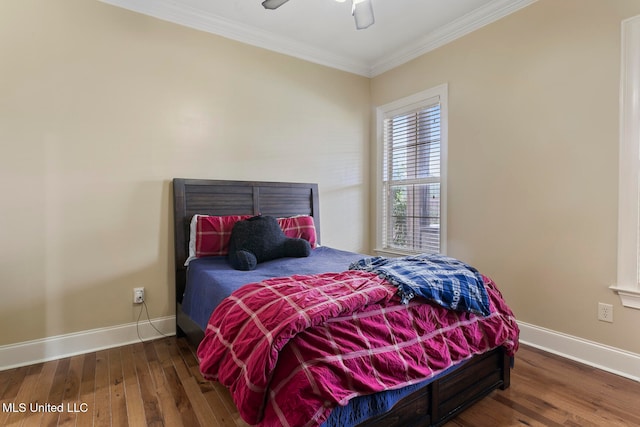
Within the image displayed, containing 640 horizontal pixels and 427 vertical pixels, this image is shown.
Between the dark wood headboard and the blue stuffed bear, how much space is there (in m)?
0.37

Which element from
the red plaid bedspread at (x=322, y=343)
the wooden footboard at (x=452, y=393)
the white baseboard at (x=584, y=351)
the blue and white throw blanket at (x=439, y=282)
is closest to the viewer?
the red plaid bedspread at (x=322, y=343)

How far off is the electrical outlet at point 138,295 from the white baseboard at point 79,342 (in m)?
0.17

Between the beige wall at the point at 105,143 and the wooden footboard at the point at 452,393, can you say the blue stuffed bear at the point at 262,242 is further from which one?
the wooden footboard at the point at 452,393

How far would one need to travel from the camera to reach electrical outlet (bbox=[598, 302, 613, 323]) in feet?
6.91

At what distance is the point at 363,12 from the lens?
6.37 ft

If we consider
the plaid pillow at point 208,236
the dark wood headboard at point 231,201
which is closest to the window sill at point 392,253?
the dark wood headboard at point 231,201

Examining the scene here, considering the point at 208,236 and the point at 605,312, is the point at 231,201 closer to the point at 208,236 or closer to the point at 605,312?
the point at 208,236

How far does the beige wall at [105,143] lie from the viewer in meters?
2.21

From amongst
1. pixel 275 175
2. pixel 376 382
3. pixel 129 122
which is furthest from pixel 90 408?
pixel 275 175

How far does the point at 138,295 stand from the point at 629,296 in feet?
11.2

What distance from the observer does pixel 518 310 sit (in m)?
2.57

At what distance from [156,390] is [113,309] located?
94 centimetres

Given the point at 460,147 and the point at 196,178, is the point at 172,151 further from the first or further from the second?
the point at 460,147

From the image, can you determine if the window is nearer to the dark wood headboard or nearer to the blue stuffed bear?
the dark wood headboard
